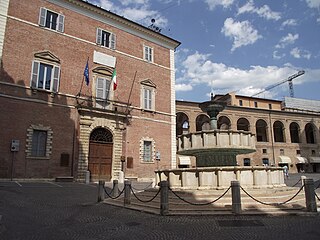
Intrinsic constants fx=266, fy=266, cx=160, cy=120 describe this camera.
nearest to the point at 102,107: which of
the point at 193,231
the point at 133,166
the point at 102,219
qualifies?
the point at 133,166

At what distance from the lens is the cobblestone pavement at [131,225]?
217 inches

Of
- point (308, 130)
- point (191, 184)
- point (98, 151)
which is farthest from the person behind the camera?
point (308, 130)

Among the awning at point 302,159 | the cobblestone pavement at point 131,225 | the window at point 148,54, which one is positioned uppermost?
the window at point 148,54

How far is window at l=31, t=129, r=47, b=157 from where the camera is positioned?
55.1 ft

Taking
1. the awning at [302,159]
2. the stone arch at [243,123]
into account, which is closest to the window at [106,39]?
the stone arch at [243,123]

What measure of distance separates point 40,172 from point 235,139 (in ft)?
40.2

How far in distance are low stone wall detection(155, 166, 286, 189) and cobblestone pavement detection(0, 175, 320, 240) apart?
6.62 feet

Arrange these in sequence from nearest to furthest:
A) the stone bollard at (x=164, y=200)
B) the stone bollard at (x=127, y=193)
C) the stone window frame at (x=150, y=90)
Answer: the stone bollard at (x=164, y=200), the stone bollard at (x=127, y=193), the stone window frame at (x=150, y=90)

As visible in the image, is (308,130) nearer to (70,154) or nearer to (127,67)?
(127,67)

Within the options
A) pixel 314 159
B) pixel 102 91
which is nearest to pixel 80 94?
pixel 102 91

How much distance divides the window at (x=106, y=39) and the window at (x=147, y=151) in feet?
27.7

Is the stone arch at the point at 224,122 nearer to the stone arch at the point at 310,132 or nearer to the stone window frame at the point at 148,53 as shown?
the stone arch at the point at 310,132

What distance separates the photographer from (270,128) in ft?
130

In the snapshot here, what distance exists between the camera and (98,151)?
19.8 m
